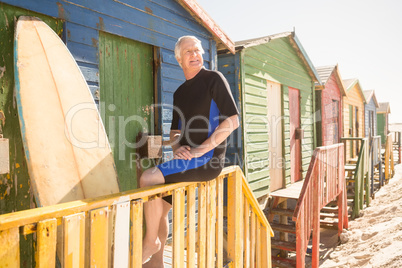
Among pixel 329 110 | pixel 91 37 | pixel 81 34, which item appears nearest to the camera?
pixel 81 34

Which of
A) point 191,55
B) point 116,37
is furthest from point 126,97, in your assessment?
point 191,55

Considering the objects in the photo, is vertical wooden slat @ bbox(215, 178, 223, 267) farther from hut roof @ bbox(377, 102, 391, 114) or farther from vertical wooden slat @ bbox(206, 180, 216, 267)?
hut roof @ bbox(377, 102, 391, 114)

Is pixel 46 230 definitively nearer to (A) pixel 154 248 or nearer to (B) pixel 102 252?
(B) pixel 102 252

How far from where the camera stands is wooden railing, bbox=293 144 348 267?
4.96 meters

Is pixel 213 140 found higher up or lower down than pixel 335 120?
lower down

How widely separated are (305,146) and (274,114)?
2.36 m

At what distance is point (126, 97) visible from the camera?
3.98m

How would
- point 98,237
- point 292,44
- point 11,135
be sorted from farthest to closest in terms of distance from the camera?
point 292,44, point 11,135, point 98,237

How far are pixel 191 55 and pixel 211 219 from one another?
136 cm

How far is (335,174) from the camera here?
22.5 feet

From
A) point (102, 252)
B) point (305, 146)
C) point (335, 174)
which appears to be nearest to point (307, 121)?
point (305, 146)

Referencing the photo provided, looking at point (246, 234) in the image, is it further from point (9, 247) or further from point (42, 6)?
point (42, 6)

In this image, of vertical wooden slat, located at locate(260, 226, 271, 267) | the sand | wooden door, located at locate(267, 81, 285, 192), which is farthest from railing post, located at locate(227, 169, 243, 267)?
wooden door, located at locate(267, 81, 285, 192)

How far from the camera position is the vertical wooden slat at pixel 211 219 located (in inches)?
95.5
